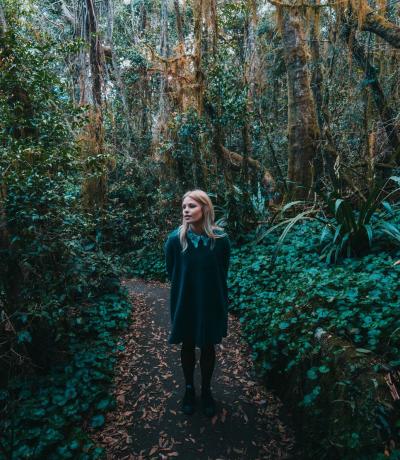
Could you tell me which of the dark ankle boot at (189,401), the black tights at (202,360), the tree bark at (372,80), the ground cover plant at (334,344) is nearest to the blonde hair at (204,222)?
the black tights at (202,360)

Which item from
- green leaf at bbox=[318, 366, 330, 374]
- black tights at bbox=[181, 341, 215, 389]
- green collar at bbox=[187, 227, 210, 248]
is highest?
green collar at bbox=[187, 227, 210, 248]

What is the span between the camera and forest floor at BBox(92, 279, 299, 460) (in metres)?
2.56

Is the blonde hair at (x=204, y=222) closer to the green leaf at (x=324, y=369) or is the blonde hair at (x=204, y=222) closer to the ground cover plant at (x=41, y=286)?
the green leaf at (x=324, y=369)

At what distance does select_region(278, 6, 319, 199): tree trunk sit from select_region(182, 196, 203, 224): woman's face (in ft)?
12.8

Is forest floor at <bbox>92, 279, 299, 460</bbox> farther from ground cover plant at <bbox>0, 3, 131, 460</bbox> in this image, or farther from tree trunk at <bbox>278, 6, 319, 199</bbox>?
tree trunk at <bbox>278, 6, 319, 199</bbox>

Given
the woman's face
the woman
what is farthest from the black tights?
the woman's face

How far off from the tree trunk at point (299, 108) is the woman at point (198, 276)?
153 inches

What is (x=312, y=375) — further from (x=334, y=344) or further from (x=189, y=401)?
(x=189, y=401)

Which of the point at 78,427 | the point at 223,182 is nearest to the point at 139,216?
the point at 223,182

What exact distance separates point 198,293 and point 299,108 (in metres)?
4.94

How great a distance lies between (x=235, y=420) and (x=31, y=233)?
8.49ft

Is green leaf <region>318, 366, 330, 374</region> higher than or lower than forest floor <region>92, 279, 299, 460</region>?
higher

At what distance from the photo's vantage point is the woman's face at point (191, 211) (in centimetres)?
262

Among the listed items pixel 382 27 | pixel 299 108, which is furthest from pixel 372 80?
pixel 299 108
